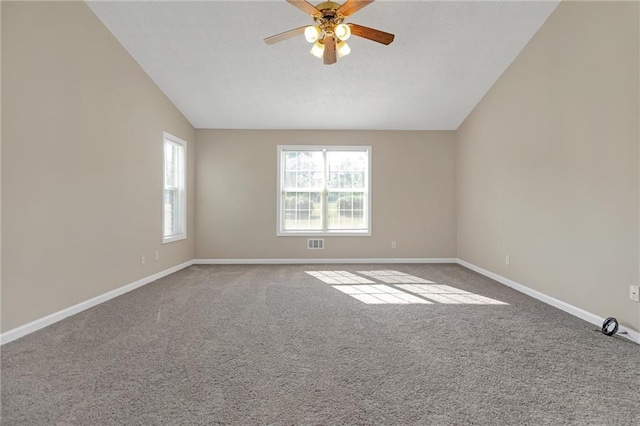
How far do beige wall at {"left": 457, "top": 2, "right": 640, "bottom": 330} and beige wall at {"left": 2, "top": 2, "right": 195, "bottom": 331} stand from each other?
478 centimetres

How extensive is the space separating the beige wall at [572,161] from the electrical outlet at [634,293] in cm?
5

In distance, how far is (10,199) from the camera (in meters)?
2.48

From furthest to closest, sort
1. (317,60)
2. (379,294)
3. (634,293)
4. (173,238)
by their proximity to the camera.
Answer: (173,238) → (317,60) → (379,294) → (634,293)

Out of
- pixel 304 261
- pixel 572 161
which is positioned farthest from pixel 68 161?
pixel 572 161

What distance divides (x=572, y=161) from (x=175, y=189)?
5291 mm

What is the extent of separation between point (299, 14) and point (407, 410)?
12.1 ft

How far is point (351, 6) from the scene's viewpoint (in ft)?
8.73

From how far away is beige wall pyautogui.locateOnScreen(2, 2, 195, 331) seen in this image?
99.3 inches

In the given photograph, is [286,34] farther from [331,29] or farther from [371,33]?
[371,33]

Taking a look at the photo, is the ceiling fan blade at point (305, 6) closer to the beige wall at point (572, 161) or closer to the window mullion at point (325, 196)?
the beige wall at point (572, 161)

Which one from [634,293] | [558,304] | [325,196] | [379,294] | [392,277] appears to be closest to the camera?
[634,293]

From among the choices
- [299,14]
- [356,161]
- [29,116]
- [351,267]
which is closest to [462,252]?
[351,267]

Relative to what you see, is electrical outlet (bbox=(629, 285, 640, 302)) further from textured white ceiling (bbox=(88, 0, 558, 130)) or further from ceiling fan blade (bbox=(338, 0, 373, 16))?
ceiling fan blade (bbox=(338, 0, 373, 16))

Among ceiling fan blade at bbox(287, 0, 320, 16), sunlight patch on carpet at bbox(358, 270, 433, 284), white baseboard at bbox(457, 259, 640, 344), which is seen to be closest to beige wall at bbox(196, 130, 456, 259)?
sunlight patch on carpet at bbox(358, 270, 433, 284)
